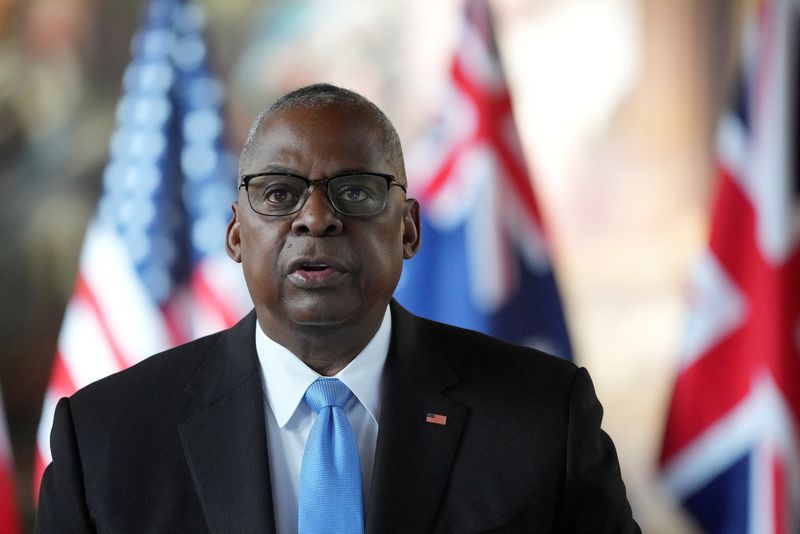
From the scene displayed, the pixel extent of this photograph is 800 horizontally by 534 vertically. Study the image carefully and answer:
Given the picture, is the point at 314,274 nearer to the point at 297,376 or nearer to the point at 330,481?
the point at 297,376

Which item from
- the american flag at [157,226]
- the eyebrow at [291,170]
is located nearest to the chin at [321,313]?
the eyebrow at [291,170]

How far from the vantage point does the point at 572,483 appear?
1.96 meters

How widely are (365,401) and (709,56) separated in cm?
270

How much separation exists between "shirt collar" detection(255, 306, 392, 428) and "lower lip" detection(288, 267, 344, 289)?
21 centimetres

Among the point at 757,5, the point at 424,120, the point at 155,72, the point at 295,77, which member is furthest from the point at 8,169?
the point at 757,5

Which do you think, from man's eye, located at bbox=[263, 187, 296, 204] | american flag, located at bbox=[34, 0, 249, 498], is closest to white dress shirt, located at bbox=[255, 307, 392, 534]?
man's eye, located at bbox=[263, 187, 296, 204]

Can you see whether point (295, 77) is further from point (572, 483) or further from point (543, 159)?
point (572, 483)

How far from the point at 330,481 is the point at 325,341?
0.28 metres

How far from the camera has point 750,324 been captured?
3.76 m

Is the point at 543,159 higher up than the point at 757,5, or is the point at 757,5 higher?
the point at 757,5

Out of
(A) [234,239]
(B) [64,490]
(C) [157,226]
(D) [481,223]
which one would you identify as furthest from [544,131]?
(B) [64,490]

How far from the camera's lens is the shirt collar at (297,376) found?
6.53 ft

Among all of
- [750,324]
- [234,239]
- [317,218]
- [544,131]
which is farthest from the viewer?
[544,131]

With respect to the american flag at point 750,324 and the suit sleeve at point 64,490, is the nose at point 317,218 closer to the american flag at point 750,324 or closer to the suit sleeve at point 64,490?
the suit sleeve at point 64,490
